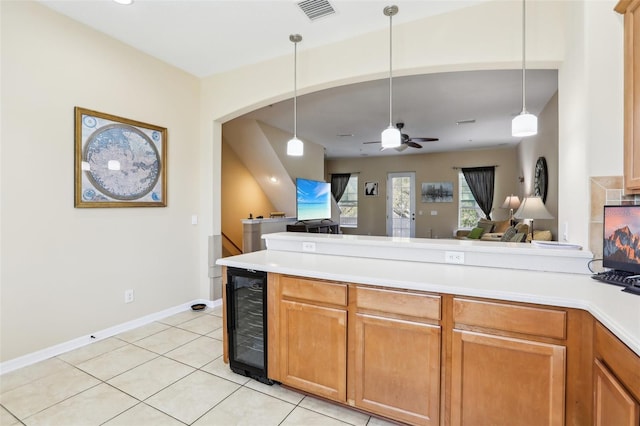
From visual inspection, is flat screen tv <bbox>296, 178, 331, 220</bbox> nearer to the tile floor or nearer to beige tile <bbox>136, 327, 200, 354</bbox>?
beige tile <bbox>136, 327, 200, 354</bbox>

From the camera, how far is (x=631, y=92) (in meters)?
1.65

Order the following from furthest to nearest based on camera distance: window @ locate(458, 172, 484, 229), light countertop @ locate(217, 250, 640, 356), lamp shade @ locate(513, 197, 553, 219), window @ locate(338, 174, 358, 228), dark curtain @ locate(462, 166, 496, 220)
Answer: window @ locate(338, 174, 358, 228), window @ locate(458, 172, 484, 229), dark curtain @ locate(462, 166, 496, 220), lamp shade @ locate(513, 197, 553, 219), light countertop @ locate(217, 250, 640, 356)

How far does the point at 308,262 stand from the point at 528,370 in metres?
1.38

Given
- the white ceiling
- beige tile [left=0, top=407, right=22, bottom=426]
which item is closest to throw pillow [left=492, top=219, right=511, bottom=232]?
the white ceiling

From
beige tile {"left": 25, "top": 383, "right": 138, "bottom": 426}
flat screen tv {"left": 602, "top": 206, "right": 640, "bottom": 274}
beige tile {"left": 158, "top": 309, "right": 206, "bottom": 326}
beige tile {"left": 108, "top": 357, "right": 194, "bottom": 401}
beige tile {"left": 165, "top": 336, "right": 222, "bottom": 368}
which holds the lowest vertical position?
beige tile {"left": 25, "top": 383, "right": 138, "bottom": 426}

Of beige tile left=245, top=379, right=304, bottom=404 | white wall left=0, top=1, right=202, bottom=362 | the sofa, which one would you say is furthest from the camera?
the sofa

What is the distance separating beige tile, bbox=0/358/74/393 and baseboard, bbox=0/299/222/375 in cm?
5

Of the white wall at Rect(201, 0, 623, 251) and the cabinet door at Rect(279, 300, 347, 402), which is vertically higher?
the white wall at Rect(201, 0, 623, 251)

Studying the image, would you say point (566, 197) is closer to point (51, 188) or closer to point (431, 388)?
point (431, 388)

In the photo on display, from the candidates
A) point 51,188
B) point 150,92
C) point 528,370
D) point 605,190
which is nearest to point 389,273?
point 528,370

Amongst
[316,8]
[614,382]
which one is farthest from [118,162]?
[614,382]

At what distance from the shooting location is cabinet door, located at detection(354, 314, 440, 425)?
1581 mm

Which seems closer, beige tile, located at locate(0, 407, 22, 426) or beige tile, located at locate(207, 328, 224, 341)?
beige tile, located at locate(0, 407, 22, 426)

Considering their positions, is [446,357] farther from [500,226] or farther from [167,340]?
[500,226]
